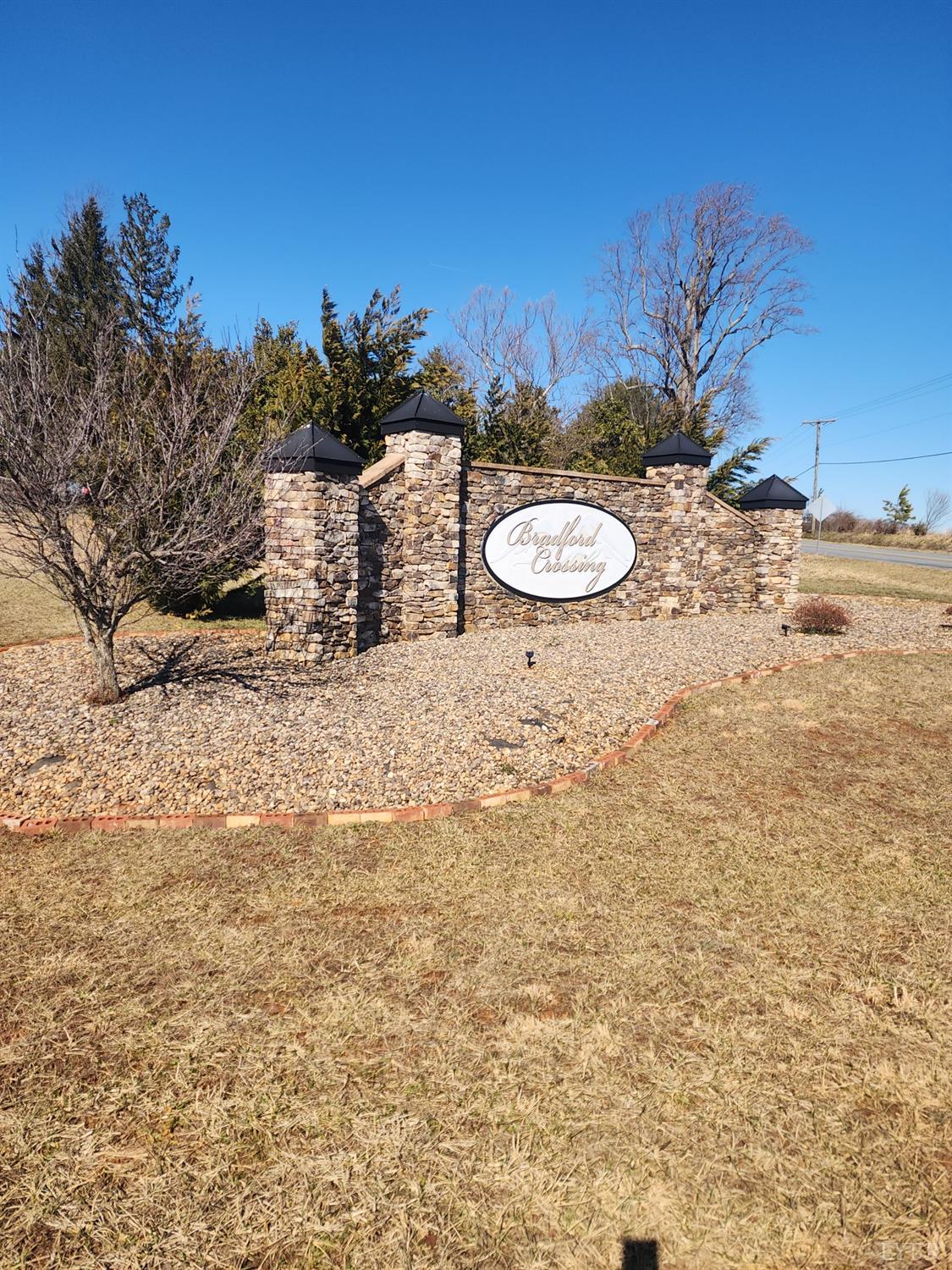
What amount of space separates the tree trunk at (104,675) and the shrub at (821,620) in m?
12.0

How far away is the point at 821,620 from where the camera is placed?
12.8 metres

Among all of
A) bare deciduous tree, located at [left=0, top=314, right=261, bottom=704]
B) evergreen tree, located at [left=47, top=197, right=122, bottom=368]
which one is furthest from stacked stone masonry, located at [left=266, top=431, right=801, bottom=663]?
evergreen tree, located at [left=47, top=197, right=122, bottom=368]

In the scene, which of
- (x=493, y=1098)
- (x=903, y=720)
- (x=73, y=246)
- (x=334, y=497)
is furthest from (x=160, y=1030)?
(x=73, y=246)

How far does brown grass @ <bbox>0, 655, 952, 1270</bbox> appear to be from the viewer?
2393 millimetres

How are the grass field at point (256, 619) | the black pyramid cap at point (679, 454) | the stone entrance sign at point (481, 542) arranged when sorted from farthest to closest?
the black pyramid cap at point (679, 454) < the grass field at point (256, 619) < the stone entrance sign at point (481, 542)

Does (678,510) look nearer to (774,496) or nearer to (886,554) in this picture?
(774,496)

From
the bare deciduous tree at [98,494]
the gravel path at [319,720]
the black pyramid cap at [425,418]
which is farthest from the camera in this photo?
the black pyramid cap at [425,418]

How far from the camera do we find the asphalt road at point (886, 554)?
30836 mm

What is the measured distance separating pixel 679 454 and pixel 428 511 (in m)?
6.14

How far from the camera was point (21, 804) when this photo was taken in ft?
18.6

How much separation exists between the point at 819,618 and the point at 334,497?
9532mm

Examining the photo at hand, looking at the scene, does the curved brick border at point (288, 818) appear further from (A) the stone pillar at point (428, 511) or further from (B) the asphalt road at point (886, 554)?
(B) the asphalt road at point (886, 554)

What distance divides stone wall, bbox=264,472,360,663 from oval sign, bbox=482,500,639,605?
3108 mm

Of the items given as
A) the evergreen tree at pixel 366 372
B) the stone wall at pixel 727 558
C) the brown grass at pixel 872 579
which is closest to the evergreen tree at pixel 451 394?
the evergreen tree at pixel 366 372
